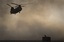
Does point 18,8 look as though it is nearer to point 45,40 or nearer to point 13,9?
point 13,9

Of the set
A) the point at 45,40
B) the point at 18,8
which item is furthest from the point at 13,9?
the point at 45,40

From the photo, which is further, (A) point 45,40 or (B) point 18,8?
(A) point 45,40

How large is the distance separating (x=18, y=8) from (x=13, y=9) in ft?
6.05

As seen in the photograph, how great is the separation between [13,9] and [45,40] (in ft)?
83.6

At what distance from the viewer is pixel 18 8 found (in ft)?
211

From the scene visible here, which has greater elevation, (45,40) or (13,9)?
(13,9)

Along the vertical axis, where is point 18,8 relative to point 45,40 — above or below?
above

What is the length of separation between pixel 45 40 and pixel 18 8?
25713mm

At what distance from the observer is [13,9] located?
6525 cm

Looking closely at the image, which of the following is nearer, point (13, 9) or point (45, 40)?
point (13, 9)

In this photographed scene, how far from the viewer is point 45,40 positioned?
85.4m
